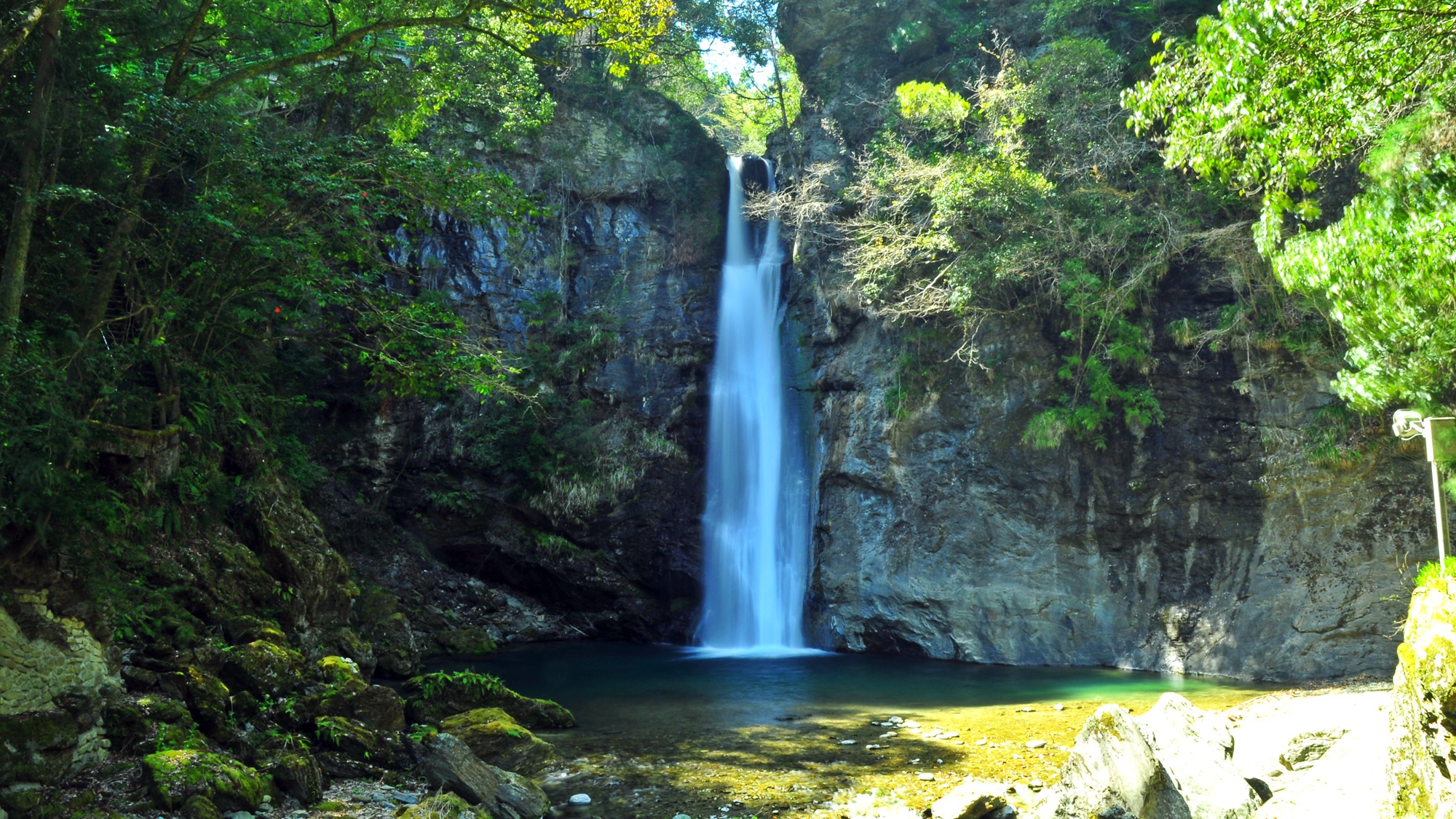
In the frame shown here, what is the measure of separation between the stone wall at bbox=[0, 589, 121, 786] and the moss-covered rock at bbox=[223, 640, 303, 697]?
151 centimetres

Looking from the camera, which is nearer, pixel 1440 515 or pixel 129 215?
pixel 1440 515

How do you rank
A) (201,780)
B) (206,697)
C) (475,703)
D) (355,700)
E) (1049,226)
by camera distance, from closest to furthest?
(201,780) < (206,697) < (355,700) < (475,703) < (1049,226)

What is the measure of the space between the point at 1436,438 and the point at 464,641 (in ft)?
53.2

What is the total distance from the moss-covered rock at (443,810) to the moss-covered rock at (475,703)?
144 inches

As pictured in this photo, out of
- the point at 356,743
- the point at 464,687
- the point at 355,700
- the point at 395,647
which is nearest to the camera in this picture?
the point at 356,743

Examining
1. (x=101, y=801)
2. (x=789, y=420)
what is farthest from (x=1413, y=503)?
(x=101, y=801)

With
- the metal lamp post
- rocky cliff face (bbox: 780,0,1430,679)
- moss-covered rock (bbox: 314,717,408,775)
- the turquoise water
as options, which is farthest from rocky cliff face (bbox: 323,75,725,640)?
the metal lamp post

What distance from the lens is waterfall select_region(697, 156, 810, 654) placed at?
19562 mm

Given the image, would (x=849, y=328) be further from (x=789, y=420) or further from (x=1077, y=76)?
(x=1077, y=76)

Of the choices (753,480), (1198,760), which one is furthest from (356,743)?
(753,480)

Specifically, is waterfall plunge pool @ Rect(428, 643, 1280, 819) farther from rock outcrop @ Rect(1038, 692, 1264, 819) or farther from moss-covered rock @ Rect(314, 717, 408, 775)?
moss-covered rock @ Rect(314, 717, 408, 775)

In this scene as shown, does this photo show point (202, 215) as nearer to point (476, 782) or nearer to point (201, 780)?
point (201, 780)

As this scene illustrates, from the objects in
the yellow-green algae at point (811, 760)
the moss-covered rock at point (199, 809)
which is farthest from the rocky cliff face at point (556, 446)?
the moss-covered rock at point (199, 809)

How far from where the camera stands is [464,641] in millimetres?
18062
